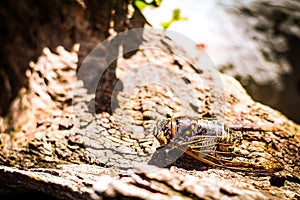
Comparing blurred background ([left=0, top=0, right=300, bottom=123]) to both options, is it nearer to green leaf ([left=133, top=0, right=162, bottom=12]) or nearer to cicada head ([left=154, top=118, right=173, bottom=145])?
green leaf ([left=133, top=0, right=162, bottom=12])

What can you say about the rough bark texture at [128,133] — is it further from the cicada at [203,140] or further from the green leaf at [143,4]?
the green leaf at [143,4]

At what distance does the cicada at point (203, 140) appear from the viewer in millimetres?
1486

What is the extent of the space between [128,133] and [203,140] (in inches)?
16.0

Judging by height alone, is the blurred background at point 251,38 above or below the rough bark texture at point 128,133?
above

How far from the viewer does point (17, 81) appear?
1827 millimetres

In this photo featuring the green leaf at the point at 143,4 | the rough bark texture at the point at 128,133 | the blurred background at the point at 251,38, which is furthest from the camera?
the blurred background at the point at 251,38

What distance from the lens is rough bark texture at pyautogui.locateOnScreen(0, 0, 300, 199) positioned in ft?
4.27

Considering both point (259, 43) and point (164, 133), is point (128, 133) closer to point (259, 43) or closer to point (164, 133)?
point (164, 133)

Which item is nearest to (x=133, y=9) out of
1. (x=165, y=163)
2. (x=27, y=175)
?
(x=165, y=163)

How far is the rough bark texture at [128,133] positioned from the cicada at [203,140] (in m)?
0.04

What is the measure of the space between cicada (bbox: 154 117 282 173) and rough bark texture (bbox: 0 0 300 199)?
0.04 metres

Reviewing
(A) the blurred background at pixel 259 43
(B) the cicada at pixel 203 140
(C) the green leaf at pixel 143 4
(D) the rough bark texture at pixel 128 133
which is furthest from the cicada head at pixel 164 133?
(A) the blurred background at pixel 259 43

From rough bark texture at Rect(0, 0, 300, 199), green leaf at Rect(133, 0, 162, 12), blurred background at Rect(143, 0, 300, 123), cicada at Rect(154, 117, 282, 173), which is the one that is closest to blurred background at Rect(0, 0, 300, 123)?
blurred background at Rect(143, 0, 300, 123)

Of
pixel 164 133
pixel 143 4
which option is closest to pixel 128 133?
pixel 164 133
